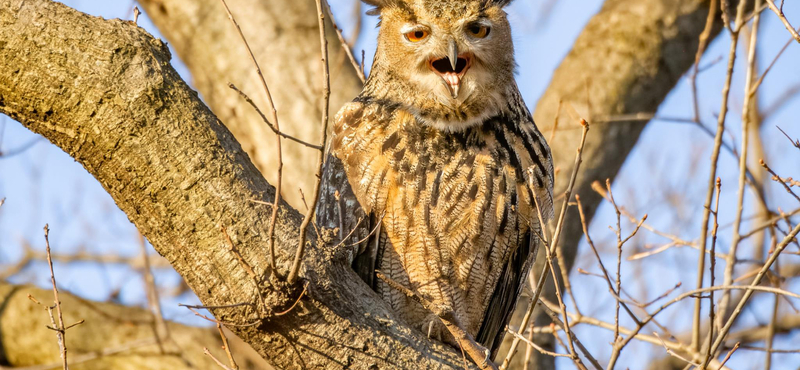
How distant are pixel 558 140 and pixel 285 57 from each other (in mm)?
1807

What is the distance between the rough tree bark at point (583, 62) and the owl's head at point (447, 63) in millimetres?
1413

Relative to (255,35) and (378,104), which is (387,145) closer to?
(378,104)

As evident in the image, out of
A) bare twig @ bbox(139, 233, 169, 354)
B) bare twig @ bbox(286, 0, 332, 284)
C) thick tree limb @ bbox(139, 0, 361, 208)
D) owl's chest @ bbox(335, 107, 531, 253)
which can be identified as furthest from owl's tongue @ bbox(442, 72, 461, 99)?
bare twig @ bbox(139, 233, 169, 354)

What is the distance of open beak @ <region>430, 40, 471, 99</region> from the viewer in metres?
3.11

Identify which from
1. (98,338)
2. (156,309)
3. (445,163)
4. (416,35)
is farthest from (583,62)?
(98,338)

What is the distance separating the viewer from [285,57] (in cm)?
475

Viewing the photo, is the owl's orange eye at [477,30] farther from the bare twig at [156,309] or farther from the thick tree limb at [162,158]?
the bare twig at [156,309]

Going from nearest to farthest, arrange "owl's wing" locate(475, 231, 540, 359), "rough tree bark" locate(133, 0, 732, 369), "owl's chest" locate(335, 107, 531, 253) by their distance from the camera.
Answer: "owl's chest" locate(335, 107, 531, 253)
"owl's wing" locate(475, 231, 540, 359)
"rough tree bark" locate(133, 0, 732, 369)

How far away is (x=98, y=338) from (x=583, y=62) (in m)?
3.59

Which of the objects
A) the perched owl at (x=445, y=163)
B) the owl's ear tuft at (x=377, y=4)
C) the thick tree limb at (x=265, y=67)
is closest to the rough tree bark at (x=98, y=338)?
the thick tree limb at (x=265, y=67)

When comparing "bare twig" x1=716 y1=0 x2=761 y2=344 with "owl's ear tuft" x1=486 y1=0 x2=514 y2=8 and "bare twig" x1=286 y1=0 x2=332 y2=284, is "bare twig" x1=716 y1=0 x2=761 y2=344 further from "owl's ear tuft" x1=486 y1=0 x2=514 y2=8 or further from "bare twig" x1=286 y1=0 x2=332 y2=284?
"bare twig" x1=286 y1=0 x2=332 y2=284

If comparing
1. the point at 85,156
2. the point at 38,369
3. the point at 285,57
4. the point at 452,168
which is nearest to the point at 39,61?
the point at 85,156

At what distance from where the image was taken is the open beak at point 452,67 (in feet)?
10.2

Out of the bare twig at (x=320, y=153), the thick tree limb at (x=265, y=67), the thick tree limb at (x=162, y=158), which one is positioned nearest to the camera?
the bare twig at (x=320, y=153)
